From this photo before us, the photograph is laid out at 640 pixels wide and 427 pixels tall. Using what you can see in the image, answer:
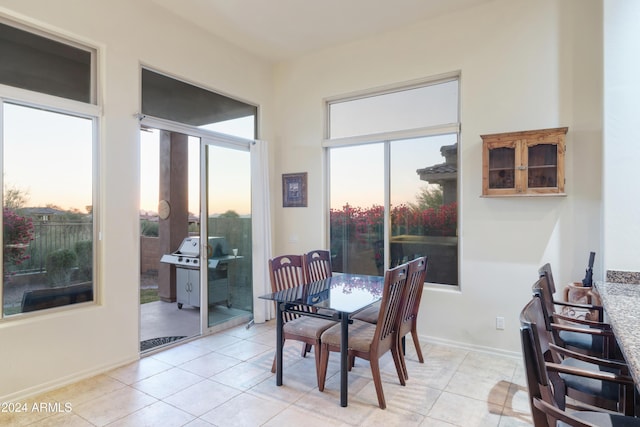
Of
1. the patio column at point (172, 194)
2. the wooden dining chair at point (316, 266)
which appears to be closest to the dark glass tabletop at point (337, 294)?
the wooden dining chair at point (316, 266)

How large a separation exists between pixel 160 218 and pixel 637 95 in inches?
229

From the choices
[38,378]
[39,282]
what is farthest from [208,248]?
[38,378]

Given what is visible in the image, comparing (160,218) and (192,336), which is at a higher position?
(160,218)

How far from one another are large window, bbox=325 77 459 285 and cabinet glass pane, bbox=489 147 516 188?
0.48 m

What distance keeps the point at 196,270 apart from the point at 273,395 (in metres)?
2.67

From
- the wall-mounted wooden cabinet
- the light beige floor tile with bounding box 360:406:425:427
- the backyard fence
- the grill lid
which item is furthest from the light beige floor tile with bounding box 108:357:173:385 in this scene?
the wall-mounted wooden cabinet

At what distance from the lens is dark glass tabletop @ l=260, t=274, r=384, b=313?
2678 mm

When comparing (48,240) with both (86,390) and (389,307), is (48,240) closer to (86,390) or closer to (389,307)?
(86,390)

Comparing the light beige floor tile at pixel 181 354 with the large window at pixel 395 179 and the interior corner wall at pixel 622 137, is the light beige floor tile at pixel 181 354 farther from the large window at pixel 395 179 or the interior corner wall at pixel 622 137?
the interior corner wall at pixel 622 137

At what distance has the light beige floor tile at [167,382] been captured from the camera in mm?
2801

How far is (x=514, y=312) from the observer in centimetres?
347

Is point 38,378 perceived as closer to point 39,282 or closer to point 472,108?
point 39,282

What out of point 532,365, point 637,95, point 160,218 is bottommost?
point 532,365

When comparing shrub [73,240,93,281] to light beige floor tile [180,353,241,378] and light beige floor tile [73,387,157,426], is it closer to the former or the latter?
light beige floor tile [73,387,157,426]
